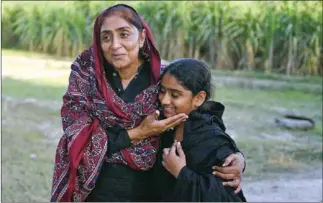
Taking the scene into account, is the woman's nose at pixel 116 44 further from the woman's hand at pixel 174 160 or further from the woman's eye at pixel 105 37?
the woman's hand at pixel 174 160

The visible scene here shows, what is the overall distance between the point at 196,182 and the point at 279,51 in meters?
11.2

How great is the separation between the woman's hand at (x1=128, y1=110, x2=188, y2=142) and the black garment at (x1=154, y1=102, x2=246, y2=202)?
0.06m

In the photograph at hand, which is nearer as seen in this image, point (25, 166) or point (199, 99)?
point (199, 99)

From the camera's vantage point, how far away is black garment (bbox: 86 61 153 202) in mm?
2184

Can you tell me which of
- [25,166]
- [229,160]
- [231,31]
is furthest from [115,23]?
[231,31]

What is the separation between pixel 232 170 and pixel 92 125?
49 centimetres

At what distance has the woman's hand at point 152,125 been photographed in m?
2.11

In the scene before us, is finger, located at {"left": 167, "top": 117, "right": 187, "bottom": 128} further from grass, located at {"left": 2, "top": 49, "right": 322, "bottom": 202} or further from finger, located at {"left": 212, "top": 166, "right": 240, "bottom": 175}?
grass, located at {"left": 2, "top": 49, "right": 322, "bottom": 202}

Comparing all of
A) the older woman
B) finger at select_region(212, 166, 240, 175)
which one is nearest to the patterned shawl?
the older woman

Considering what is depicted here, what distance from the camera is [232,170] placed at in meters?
2.08

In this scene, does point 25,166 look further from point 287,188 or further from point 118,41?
point 118,41

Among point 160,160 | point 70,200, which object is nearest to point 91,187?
point 70,200

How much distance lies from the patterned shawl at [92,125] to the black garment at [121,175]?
2 cm

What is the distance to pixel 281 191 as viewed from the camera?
5477 mm
